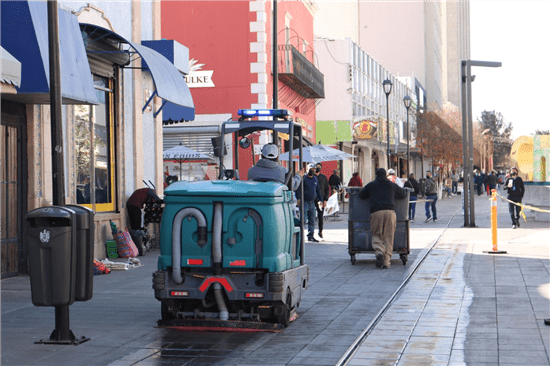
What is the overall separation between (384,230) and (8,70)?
7355 mm

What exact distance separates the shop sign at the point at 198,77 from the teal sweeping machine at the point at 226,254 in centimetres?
2247

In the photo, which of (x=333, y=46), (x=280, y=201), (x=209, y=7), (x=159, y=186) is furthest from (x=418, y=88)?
(x=280, y=201)

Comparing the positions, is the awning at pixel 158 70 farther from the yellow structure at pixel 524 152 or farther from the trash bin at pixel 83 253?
the yellow structure at pixel 524 152

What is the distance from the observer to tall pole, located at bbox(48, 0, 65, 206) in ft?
25.1

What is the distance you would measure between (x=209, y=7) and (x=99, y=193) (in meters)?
16.0

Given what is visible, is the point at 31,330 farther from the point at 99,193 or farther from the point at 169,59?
the point at 169,59

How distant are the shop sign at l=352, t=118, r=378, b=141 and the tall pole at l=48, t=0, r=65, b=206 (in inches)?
1547

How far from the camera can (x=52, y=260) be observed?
7.23 metres

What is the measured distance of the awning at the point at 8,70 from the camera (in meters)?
9.08

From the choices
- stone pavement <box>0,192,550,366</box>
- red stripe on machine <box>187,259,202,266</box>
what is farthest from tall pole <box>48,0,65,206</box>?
stone pavement <box>0,192,550,366</box>

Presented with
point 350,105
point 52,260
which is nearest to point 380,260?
point 52,260

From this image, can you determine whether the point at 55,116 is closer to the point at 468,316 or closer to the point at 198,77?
the point at 468,316

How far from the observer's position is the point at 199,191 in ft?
26.2

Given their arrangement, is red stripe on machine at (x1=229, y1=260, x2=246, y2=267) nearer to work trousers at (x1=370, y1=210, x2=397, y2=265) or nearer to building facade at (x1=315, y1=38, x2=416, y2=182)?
work trousers at (x1=370, y1=210, x2=397, y2=265)
